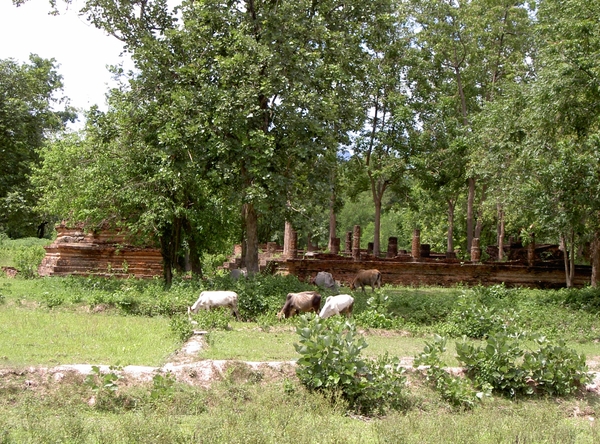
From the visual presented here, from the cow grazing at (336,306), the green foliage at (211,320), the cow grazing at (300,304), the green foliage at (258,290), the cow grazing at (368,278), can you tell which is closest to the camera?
the green foliage at (211,320)

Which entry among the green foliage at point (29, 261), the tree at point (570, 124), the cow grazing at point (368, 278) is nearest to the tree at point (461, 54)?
the cow grazing at point (368, 278)

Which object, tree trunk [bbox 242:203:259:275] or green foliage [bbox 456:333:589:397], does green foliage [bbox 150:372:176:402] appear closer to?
green foliage [bbox 456:333:589:397]

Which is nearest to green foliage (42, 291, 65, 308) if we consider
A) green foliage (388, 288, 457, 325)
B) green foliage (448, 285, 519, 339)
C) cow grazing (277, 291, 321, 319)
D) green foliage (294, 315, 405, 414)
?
cow grazing (277, 291, 321, 319)

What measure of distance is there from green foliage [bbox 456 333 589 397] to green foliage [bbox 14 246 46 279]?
57.0ft

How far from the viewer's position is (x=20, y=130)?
125 ft

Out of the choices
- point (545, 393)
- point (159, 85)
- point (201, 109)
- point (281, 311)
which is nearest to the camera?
point (545, 393)

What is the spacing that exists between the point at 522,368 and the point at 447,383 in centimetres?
131

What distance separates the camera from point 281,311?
1538 cm

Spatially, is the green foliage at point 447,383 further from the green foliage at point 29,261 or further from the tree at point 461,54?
the tree at point 461,54

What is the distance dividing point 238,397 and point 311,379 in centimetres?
101

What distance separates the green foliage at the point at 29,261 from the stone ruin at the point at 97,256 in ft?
1.85

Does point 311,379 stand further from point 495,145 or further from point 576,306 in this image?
point 495,145

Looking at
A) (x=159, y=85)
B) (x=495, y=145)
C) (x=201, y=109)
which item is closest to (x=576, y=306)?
(x=495, y=145)

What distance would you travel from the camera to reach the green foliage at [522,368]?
34.0ft
